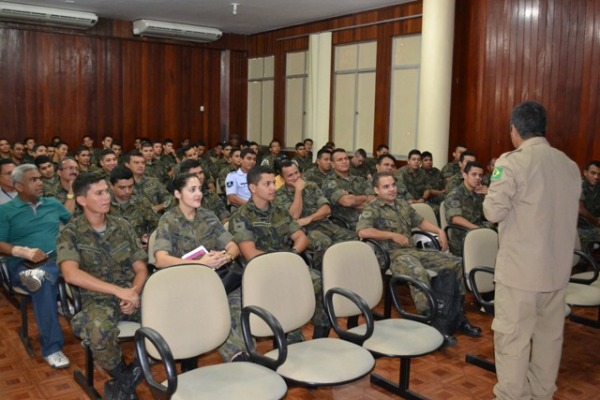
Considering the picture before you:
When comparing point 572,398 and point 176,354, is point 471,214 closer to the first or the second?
point 572,398

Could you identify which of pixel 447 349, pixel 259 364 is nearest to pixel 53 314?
pixel 259 364

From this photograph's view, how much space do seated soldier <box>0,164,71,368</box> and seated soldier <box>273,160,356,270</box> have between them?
73.7 inches

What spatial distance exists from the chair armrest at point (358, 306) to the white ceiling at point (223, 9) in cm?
754

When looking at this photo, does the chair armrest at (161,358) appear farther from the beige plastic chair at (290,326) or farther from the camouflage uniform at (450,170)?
the camouflage uniform at (450,170)

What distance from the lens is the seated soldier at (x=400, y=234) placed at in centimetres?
429

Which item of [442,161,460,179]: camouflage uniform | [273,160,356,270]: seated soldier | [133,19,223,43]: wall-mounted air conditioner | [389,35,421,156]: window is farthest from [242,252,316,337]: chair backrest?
[133,19,223,43]: wall-mounted air conditioner

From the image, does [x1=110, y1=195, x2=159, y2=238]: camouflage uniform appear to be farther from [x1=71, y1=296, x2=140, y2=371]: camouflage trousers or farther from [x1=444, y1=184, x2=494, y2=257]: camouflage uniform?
[x1=444, y1=184, x2=494, y2=257]: camouflage uniform

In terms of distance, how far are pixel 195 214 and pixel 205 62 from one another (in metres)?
10.2

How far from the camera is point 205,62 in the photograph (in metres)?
13.3

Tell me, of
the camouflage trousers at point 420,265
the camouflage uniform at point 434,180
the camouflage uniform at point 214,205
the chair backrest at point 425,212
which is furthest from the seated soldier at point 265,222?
the camouflage uniform at point 434,180

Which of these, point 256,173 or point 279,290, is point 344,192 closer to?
point 256,173

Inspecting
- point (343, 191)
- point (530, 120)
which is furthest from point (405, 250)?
point (530, 120)

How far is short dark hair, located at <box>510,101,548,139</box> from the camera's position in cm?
288

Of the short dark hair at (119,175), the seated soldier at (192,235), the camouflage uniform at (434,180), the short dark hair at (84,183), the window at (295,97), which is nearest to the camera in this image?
the short dark hair at (84,183)
